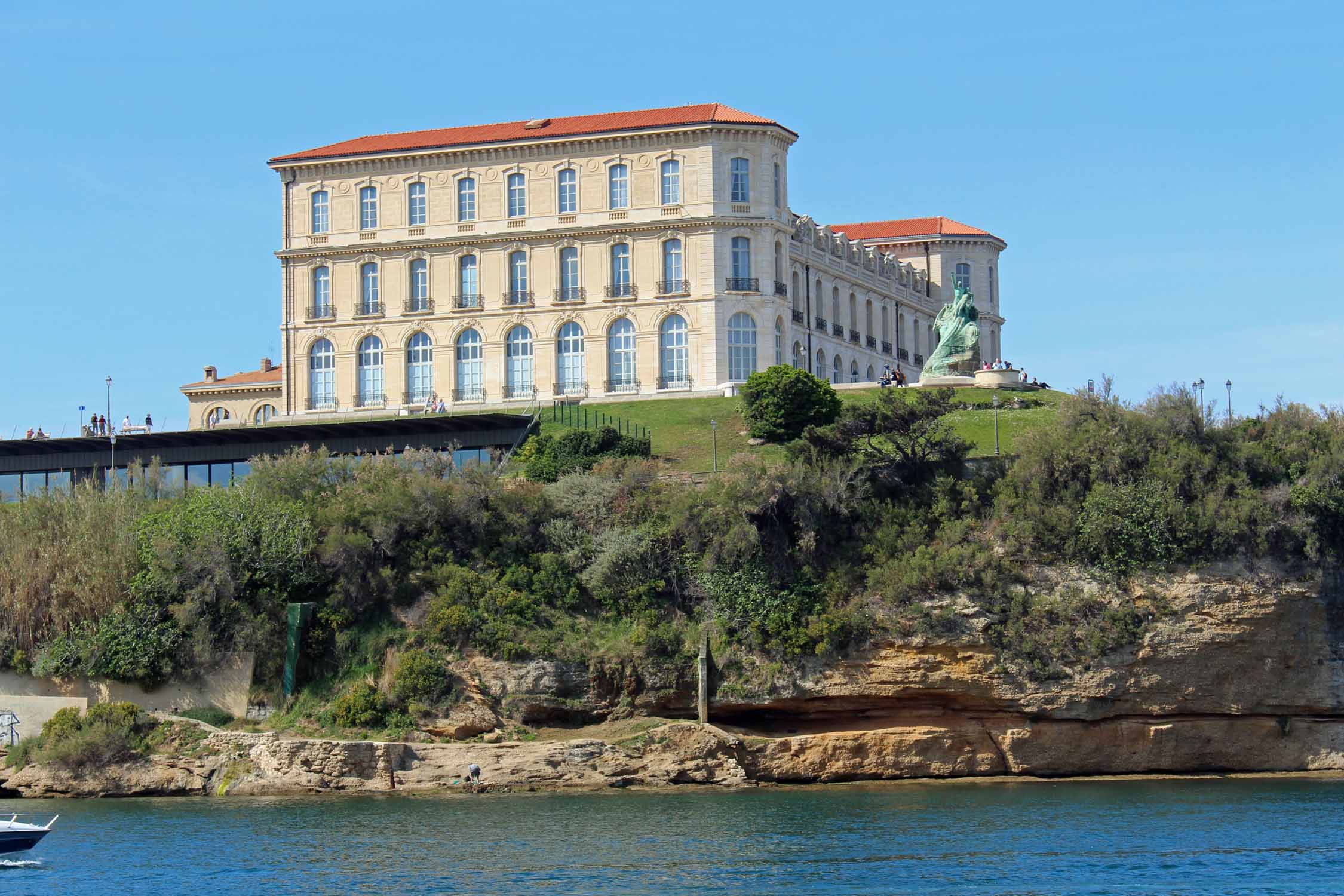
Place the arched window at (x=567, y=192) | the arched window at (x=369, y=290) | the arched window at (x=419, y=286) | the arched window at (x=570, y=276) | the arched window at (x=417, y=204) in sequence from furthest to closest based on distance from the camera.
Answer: the arched window at (x=369, y=290) → the arched window at (x=417, y=204) → the arched window at (x=419, y=286) → the arched window at (x=567, y=192) → the arched window at (x=570, y=276)

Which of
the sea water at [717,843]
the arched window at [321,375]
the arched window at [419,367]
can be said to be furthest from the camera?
the arched window at [321,375]

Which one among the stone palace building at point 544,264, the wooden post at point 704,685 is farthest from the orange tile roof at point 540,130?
the wooden post at point 704,685

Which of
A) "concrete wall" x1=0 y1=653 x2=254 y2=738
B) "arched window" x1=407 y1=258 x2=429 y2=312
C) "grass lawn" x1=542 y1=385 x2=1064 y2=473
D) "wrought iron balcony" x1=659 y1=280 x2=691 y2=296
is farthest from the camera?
"arched window" x1=407 y1=258 x2=429 y2=312

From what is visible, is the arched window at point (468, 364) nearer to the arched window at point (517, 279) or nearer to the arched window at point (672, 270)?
the arched window at point (517, 279)

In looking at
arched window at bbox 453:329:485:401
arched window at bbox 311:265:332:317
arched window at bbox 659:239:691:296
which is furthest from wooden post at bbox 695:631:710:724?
arched window at bbox 311:265:332:317

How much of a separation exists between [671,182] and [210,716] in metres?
37.1

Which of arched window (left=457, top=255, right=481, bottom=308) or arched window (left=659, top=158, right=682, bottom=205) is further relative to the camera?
arched window (left=457, top=255, right=481, bottom=308)

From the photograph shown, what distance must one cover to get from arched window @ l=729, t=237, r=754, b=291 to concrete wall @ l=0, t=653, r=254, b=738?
1355 inches

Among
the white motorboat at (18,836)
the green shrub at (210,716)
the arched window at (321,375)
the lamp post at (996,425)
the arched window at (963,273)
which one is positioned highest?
the arched window at (963,273)

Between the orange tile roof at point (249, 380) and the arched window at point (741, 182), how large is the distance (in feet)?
84.3

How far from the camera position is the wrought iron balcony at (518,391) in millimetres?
87562

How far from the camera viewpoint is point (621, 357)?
87.1m

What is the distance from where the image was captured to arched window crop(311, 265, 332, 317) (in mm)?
90375

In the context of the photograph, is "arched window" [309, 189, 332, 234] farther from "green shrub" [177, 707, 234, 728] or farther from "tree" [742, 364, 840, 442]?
"green shrub" [177, 707, 234, 728]
